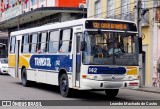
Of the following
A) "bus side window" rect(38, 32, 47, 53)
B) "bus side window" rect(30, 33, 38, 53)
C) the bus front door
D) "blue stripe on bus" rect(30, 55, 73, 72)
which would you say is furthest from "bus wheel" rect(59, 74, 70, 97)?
"bus side window" rect(30, 33, 38, 53)

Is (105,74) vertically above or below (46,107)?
above

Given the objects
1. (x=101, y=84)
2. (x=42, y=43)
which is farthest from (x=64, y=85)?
(x=42, y=43)

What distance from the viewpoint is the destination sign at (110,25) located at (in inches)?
585

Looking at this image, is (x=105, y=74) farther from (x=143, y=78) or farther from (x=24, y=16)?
(x=24, y=16)

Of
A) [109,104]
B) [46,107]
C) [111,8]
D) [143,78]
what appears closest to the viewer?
[46,107]

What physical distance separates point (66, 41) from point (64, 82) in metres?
Answer: 1.66

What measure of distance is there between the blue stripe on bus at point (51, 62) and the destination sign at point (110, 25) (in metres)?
1.77

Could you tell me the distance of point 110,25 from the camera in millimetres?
15125

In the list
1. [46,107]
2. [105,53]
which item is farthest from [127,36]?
[46,107]

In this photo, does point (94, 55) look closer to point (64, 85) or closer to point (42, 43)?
point (64, 85)

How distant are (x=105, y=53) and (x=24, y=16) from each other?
3345 cm

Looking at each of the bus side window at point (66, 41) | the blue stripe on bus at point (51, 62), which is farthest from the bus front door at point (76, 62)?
the bus side window at point (66, 41)

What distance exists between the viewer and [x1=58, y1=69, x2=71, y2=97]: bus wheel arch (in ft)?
52.5

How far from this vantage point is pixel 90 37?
1473cm
